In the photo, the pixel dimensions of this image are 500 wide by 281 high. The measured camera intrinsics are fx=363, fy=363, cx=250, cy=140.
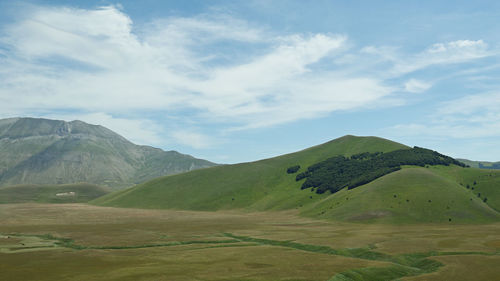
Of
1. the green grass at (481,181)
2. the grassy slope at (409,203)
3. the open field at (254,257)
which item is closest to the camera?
the open field at (254,257)

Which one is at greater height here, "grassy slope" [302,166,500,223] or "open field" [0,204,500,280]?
"grassy slope" [302,166,500,223]

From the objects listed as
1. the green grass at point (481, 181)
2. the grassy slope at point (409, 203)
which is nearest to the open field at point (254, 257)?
the grassy slope at point (409, 203)

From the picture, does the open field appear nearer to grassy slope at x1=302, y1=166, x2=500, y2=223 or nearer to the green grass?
grassy slope at x1=302, y1=166, x2=500, y2=223

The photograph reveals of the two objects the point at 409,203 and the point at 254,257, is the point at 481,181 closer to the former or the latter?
the point at 409,203

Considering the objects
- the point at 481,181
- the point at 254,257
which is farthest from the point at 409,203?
the point at 254,257

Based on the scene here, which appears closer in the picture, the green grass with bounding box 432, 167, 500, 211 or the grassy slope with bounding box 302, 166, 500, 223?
the grassy slope with bounding box 302, 166, 500, 223

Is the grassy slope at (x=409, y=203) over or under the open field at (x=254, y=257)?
over

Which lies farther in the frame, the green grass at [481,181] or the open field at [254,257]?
the green grass at [481,181]

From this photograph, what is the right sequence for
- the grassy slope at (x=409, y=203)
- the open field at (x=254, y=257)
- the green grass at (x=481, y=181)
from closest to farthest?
the open field at (x=254, y=257) → the grassy slope at (x=409, y=203) → the green grass at (x=481, y=181)

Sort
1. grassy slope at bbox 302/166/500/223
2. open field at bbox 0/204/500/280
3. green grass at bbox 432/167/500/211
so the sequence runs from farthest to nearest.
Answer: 1. green grass at bbox 432/167/500/211
2. grassy slope at bbox 302/166/500/223
3. open field at bbox 0/204/500/280

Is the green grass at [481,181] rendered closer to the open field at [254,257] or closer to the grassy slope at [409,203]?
the grassy slope at [409,203]

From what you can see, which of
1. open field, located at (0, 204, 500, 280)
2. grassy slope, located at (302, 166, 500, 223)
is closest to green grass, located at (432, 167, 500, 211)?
grassy slope, located at (302, 166, 500, 223)

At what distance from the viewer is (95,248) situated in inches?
2876

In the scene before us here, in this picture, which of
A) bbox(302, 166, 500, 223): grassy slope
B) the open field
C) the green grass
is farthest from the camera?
the green grass
